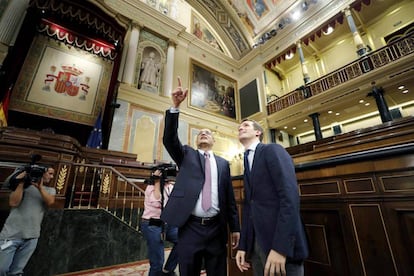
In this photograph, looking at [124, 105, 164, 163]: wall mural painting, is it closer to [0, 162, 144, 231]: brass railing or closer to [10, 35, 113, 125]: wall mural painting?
[10, 35, 113, 125]: wall mural painting

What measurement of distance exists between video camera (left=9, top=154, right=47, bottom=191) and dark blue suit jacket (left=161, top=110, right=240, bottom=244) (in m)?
1.79

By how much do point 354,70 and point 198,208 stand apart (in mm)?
8670

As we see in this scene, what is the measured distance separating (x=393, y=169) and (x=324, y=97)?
25.7ft

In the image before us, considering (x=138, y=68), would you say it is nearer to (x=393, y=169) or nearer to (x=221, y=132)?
(x=221, y=132)

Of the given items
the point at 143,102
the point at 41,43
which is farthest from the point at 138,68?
the point at 41,43

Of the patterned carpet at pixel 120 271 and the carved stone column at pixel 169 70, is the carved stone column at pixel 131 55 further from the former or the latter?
the patterned carpet at pixel 120 271

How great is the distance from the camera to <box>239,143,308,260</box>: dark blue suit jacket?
87 cm

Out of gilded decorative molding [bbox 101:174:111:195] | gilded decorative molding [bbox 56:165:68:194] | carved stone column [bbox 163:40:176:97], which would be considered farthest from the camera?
carved stone column [bbox 163:40:176:97]

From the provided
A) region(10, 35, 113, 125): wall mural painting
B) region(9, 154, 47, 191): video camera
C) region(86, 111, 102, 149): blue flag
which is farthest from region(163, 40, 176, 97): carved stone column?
region(9, 154, 47, 191): video camera

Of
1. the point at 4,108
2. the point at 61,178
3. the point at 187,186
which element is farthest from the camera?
the point at 4,108

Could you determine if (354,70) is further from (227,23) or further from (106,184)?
(106,184)

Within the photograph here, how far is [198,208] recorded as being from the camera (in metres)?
1.27

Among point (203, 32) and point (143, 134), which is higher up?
point (203, 32)

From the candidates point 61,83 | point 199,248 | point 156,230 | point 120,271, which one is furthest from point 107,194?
point 61,83
